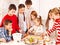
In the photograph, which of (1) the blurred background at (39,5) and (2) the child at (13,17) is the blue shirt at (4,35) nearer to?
(2) the child at (13,17)

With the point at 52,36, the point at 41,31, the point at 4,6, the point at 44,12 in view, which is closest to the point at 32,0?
the point at 44,12

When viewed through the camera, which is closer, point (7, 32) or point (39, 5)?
point (7, 32)

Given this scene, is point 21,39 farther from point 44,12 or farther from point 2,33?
point 44,12

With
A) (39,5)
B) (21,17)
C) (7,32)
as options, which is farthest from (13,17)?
(39,5)

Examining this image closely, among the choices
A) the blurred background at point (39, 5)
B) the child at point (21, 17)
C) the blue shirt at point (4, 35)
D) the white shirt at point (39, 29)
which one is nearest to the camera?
the blue shirt at point (4, 35)

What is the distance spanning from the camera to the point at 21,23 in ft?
6.84

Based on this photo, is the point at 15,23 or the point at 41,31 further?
the point at 15,23

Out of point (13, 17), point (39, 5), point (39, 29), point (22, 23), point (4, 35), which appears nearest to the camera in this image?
point (4, 35)

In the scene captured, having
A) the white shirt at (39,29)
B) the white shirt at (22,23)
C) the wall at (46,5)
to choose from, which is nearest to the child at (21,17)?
the white shirt at (22,23)

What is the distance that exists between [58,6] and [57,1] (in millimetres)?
71

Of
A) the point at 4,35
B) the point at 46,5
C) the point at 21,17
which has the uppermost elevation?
the point at 46,5

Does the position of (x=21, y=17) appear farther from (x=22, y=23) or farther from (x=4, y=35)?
(x=4, y=35)

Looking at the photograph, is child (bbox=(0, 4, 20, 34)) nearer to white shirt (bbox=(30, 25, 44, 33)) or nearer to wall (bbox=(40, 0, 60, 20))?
white shirt (bbox=(30, 25, 44, 33))

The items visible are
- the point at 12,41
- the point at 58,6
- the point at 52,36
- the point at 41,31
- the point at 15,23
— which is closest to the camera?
the point at 12,41
